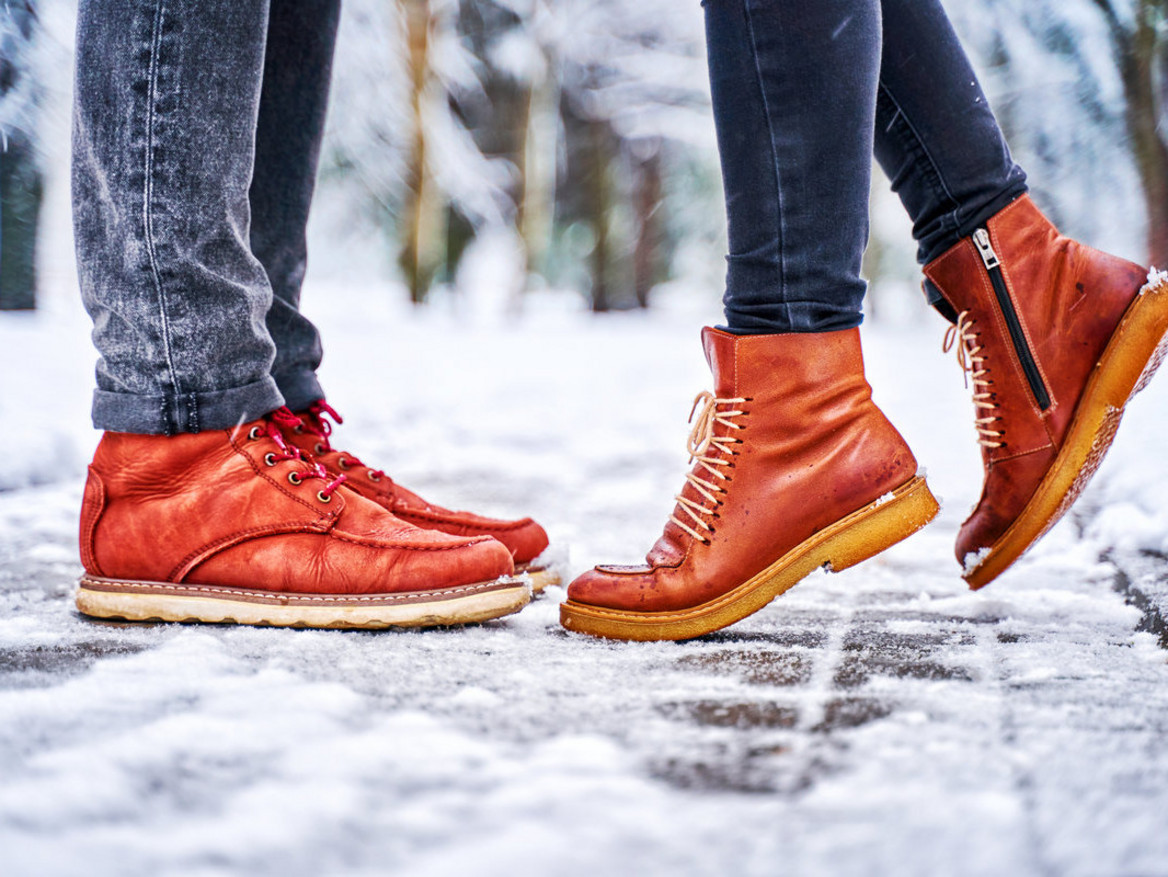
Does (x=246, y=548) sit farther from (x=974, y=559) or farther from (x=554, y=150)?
(x=554, y=150)

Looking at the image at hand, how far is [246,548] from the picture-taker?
1.10 m

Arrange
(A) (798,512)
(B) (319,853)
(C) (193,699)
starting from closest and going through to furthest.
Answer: (B) (319,853), (C) (193,699), (A) (798,512)

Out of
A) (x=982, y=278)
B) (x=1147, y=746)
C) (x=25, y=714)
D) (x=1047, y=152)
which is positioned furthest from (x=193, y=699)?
(x=1047, y=152)

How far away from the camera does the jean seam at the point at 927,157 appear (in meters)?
1.13

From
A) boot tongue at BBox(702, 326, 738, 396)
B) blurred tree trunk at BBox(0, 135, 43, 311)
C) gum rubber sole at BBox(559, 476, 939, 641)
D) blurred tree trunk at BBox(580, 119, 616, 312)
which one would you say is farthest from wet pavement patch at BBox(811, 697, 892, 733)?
blurred tree trunk at BBox(580, 119, 616, 312)

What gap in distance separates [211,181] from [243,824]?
831 millimetres

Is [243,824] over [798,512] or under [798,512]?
under

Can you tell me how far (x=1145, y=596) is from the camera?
45.6 inches

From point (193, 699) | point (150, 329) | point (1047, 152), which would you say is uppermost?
point (1047, 152)

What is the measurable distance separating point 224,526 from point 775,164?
0.85 metres

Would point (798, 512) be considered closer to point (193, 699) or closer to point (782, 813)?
point (782, 813)

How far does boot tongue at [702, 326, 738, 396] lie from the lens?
3.38ft

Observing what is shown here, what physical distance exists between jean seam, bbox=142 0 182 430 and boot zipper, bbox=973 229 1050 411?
1.08 meters

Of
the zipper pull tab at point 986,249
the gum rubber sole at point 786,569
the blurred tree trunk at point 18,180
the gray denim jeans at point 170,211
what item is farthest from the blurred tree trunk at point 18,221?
the zipper pull tab at point 986,249
